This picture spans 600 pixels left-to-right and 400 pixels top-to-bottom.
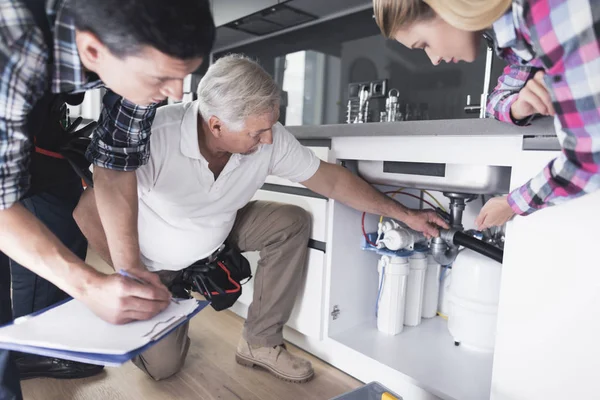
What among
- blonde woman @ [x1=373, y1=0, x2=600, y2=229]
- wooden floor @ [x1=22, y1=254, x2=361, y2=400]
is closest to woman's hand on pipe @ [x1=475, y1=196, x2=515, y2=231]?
blonde woman @ [x1=373, y1=0, x2=600, y2=229]

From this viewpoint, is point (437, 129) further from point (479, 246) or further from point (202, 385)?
point (202, 385)

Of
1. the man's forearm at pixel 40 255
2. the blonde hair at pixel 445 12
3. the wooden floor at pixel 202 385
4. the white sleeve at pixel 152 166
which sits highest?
the blonde hair at pixel 445 12

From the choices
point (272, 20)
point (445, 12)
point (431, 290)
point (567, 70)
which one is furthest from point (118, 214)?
point (272, 20)

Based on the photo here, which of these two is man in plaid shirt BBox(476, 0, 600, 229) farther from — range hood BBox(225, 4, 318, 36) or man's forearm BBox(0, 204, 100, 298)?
range hood BBox(225, 4, 318, 36)

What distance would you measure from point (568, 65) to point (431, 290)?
1.13m

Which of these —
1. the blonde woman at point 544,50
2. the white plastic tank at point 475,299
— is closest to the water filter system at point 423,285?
the white plastic tank at point 475,299

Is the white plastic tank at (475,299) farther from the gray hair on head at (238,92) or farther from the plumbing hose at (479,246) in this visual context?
the gray hair on head at (238,92)

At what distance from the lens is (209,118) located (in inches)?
45.1

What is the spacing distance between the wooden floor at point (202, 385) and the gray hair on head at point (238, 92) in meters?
0.76

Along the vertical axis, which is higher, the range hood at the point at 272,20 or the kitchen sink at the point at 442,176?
the range hood at the point at 272,20

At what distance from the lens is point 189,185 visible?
1.18 m

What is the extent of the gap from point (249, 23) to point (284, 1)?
469 millimetres

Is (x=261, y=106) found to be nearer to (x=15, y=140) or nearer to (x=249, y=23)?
(x=15, y=140)

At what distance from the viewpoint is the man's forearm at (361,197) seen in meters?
1.25
